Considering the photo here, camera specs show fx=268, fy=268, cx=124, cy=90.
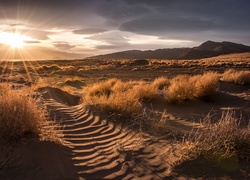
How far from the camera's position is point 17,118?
5094 millimetres

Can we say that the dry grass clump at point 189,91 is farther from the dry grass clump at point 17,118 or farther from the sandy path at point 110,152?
the dry grass clump at point 17,118

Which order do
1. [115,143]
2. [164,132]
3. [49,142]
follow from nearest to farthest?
[49,142]
[115,143]
[164,132]

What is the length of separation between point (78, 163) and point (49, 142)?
73 cm

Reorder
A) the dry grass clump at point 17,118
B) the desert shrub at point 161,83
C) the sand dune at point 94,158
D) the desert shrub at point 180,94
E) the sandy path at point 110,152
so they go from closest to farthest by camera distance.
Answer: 1. the sand dune at point 94,158
2. the sandy path at point 110,152
3. the dry grass clump at point 17,118
4. the desert shrub at point 180,94
5. the desert shrub at point 161,83

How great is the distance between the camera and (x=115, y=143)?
5.89 m

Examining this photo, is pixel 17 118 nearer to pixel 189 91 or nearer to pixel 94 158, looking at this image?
pixel 94 158

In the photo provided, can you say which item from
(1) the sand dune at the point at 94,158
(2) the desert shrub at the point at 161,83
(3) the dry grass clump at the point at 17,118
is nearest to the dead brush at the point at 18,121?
(3) the dry grass clump at the point at 17,118

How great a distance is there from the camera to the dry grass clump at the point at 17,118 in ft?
16.6

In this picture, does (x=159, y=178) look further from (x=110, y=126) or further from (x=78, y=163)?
(x=110, y=126)

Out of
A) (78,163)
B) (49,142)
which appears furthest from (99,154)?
(49,142)

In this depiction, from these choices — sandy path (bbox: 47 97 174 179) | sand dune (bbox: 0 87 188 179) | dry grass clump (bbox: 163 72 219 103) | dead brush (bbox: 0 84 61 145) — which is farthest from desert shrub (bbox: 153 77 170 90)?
dead brush (bbox: 0 84 61 145)

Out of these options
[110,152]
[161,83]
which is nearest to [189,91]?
[161,83]

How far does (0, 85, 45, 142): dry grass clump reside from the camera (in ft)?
16.6

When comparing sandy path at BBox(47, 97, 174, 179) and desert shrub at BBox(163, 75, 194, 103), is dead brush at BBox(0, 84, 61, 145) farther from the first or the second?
desert shrub at BBox(163, 75, 194, 103)
